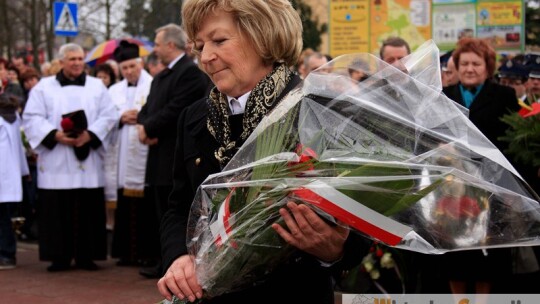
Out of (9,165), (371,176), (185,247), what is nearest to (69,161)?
(9,165)

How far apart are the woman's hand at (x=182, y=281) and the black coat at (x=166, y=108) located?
17.1 feet

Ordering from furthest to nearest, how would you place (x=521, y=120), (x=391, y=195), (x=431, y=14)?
1. (x=431, y=14)
2. (x=521, y=120)
3. (x=391, y=195)

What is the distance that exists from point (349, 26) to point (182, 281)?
30.7 ft

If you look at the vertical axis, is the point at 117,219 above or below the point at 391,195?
below

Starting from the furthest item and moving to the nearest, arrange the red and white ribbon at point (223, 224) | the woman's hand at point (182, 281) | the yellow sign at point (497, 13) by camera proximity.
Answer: the yellow sign at point (497, 13), the woman's hand at point (182, 281), the red and white ribbon at point (223, 224)

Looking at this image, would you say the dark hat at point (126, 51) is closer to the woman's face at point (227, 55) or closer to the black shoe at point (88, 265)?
the black shoe at point (88, 265)

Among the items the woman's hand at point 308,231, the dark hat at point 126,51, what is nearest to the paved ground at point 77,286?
the dark hat at point 126,51

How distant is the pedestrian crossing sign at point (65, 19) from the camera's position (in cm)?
1334

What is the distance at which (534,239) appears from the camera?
212 centimetres

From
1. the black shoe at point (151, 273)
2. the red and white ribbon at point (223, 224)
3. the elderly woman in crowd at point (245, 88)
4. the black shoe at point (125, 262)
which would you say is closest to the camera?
the red and white ribbon at point (223, 224)

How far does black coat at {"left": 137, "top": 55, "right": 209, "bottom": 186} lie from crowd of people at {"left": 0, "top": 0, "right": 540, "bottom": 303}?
0.5 inches

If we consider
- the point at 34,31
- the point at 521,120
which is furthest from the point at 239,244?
the point at 34,31

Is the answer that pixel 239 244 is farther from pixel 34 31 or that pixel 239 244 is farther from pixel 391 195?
pixel 34 31

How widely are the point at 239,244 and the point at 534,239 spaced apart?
78 cm
